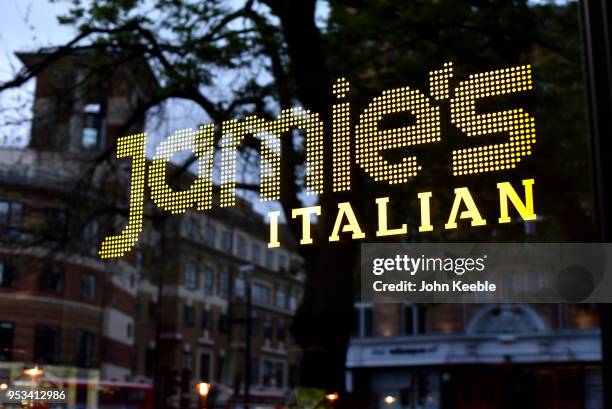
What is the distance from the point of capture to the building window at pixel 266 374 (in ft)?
27.9

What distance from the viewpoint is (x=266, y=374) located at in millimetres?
9141

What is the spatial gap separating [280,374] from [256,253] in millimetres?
1694

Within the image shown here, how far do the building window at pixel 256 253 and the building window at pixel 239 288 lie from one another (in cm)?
42

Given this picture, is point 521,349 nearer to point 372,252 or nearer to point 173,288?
point 173,288

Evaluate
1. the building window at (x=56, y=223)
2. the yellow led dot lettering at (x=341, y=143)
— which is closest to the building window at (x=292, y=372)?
the building window at (x=56, y=223)

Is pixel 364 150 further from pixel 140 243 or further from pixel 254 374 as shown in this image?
pixel 254 374

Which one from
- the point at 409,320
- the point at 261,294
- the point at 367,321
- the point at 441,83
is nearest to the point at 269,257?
the point at 261,294

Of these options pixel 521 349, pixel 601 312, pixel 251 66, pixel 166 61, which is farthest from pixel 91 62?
pixel 521 349

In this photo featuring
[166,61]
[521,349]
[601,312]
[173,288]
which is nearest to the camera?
[601,312]

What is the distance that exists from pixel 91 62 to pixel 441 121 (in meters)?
5.74

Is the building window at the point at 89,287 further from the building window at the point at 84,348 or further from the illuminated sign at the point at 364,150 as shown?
the illuminated sign at the point at 364,150

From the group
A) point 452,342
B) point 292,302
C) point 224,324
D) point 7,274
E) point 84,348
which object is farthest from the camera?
point 84,348

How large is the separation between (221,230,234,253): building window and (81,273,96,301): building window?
1716 centimetres

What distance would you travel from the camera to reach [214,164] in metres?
5.24
